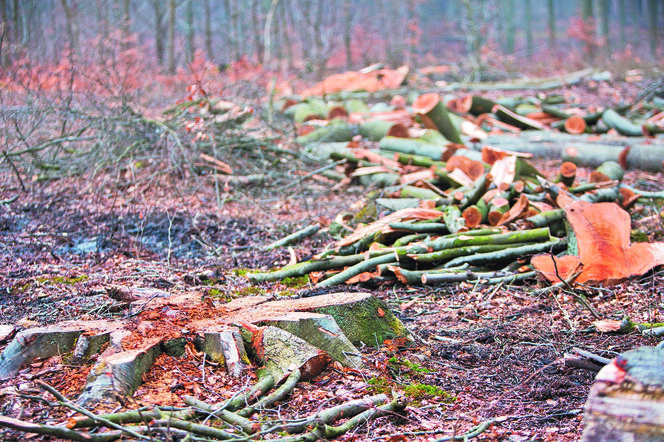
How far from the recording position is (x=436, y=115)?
8.48 meters

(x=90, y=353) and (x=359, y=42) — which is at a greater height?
(x=359, y=42)

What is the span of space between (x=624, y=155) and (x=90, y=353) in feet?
25.6

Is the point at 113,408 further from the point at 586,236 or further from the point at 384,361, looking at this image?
the point at 586,236

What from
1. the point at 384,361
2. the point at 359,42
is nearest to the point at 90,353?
the point at 384,361

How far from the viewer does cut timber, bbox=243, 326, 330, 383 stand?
2680 millimetres

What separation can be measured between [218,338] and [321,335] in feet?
1.88

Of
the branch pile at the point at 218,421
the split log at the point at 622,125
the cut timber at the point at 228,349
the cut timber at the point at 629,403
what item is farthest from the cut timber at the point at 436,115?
the cut timber at the point at 629,403

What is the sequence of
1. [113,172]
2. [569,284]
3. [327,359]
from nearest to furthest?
1. [327,359]
2. [569,284]
3. [113,172]

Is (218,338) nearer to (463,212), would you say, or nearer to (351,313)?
(351,313)

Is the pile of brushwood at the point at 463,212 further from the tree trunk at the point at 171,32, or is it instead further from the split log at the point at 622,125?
the tree trunk at the point at 171,32

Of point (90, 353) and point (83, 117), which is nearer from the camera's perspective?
point (90, 353)

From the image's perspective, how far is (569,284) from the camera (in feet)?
13.1

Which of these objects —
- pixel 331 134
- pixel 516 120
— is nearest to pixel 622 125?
pixel 516 120

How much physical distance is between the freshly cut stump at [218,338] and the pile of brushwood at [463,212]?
3.85ft
